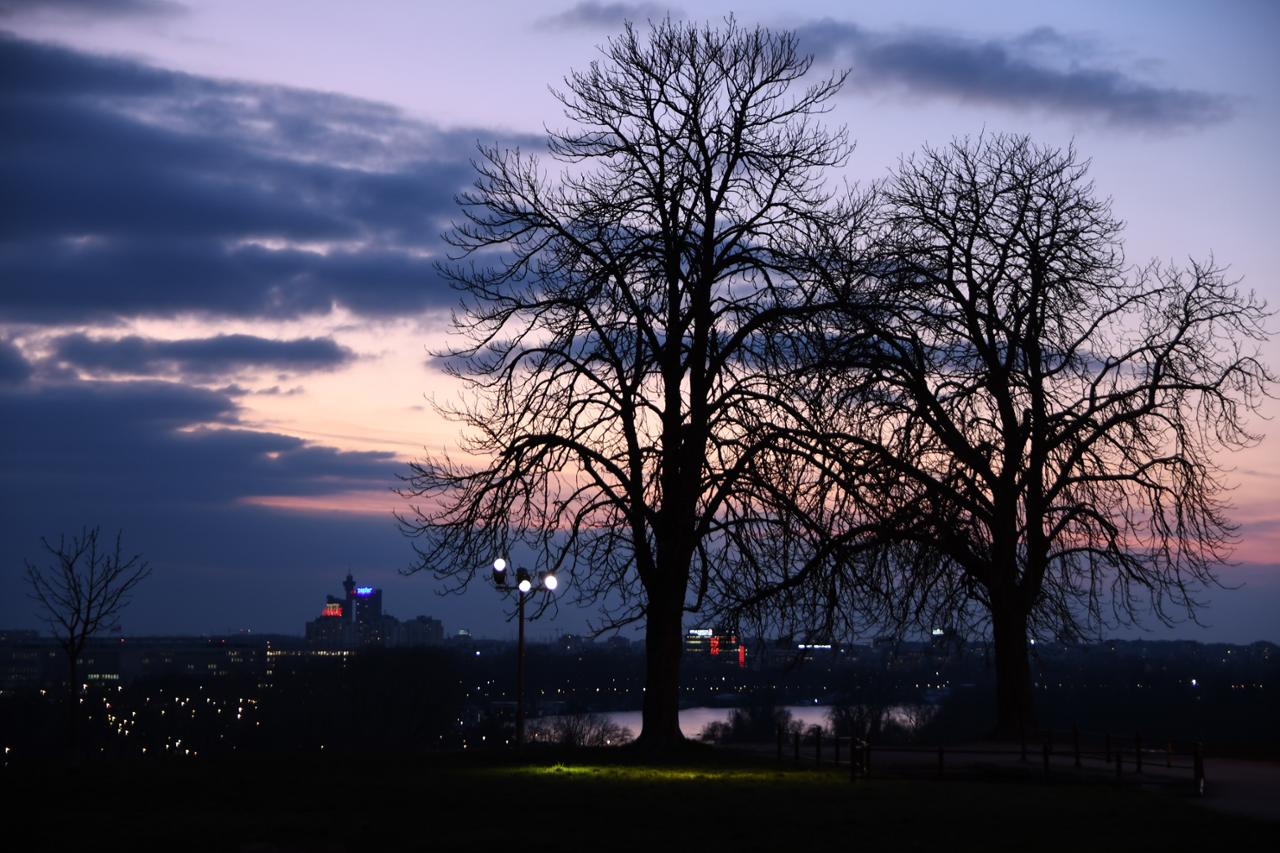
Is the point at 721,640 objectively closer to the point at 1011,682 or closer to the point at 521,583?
the point at 521,583

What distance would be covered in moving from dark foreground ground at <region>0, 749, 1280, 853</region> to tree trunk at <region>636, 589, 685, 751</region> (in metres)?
1.52

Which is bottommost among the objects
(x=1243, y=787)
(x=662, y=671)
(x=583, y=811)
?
(x=583, y=811)

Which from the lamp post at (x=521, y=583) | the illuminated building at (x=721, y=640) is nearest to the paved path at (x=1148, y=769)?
the illuminated building at (x=721, y=640)

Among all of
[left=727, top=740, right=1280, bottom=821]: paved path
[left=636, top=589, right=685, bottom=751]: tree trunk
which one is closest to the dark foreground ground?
[left=727, top=740, right=1280, bottom=821]: paved path

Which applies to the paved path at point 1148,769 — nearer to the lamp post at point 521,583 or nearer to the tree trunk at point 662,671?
the tree trunk at point 662,671

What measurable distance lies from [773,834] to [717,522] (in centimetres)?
1134

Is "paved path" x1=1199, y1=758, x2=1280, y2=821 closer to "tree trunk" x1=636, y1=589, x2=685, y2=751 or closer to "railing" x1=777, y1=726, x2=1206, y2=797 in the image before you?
"railing" x1=777, y1=726, x2=1206, y2=797

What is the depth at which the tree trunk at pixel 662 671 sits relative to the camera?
27.5 meters

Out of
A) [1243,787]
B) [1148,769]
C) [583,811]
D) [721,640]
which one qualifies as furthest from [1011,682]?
[583,811]

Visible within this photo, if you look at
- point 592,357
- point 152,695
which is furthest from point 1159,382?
point 152,695

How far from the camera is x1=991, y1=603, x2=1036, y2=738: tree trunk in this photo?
104 feet

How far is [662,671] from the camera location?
90.7 ft

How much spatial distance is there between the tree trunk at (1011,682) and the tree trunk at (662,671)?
8.85m

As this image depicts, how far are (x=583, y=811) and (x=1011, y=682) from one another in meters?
17.4
